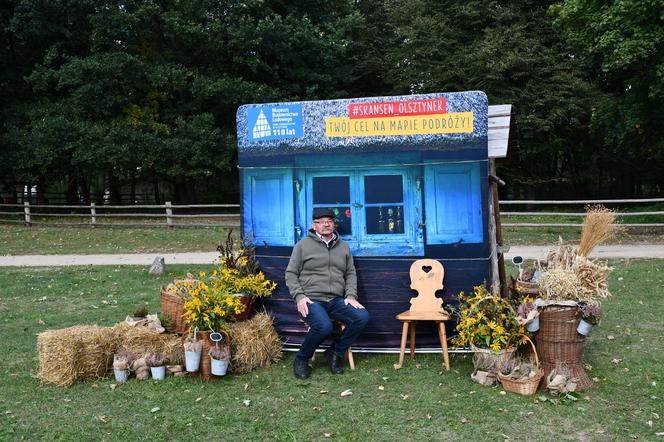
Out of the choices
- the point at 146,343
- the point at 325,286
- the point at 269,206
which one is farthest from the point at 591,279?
the point at 146,343

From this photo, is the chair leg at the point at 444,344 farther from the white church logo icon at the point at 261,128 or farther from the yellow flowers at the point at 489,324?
the white church logo icon at the point at 261,128

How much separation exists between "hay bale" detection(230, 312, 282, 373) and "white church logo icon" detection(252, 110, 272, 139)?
184 cm

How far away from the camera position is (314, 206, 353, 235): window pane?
20.6ft

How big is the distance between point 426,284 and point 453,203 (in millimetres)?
823

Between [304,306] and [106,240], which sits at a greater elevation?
[106,240]

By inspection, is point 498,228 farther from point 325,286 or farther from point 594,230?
point 325,286

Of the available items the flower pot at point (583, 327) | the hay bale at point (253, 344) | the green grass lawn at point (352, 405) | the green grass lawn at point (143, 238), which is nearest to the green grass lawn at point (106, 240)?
the green grass lawn at point (143, 238)

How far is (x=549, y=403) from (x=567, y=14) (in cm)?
1587

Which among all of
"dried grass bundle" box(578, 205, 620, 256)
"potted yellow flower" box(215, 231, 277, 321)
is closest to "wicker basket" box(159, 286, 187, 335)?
"potted yellow flower" box(215, 231, 277, 321)

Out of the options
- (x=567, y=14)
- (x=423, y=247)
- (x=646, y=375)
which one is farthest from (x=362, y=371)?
(x=567, y=14)

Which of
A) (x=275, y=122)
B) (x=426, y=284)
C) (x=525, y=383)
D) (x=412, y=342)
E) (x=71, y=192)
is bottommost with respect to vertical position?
(x=525, y=383)

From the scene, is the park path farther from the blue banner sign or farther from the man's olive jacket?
the man's olive jacket

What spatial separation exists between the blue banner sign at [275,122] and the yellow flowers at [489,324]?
7.96ft

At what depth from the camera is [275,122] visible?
6371 mm
